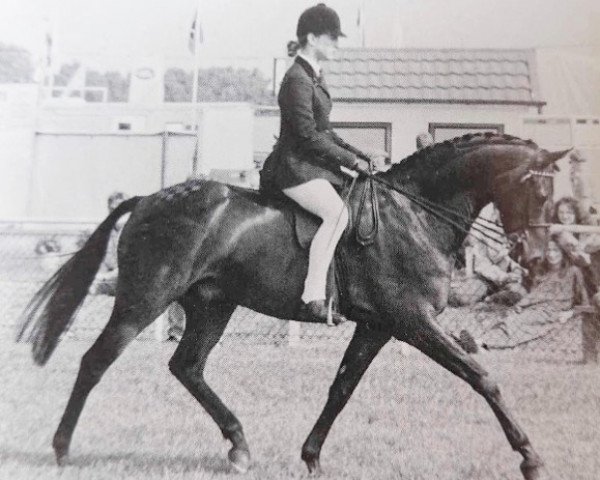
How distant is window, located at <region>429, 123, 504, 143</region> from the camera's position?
378cm

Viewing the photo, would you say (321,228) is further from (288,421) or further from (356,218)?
(288,421)

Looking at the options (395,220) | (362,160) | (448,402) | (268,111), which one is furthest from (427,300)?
(268,111)

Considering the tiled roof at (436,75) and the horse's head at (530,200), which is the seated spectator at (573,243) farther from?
the horse's head at (530,200)

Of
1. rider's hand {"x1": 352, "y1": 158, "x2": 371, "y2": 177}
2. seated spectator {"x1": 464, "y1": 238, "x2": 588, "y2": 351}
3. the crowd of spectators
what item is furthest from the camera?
seated spectator {"x1": 464, "y1": 238, "x2": 588, "y2": 351}

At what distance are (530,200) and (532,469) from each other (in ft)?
3.78

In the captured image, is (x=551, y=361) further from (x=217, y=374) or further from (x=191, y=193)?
(x=191, y=193)

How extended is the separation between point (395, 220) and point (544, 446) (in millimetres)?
1221

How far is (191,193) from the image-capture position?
2979 millimetres

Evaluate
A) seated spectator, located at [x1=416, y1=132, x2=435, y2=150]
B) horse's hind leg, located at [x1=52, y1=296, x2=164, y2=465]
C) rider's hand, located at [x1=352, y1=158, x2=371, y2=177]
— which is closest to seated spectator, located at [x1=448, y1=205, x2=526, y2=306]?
seated spectator, located at [x1=416, y1=132, x2=435, y2=150]

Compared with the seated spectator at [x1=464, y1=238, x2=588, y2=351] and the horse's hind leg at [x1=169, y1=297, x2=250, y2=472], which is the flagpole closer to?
the horse's hind leg at [x1=169, y1=297, x2=250, y2=472]

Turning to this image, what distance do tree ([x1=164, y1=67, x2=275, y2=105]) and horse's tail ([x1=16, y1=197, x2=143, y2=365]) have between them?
999 mm

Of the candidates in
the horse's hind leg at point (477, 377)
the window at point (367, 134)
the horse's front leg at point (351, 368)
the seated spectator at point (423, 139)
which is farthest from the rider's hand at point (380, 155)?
the horse's hind leg at point (477, 377)

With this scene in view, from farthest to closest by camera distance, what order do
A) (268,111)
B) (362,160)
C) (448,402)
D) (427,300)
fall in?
(268,111)
(448,402)
(362,160)
(427,300)

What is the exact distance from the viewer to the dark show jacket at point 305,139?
115 inches
